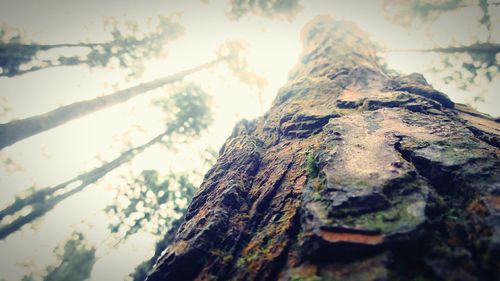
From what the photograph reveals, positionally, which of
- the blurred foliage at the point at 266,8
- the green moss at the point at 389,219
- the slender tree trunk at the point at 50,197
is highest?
the blurred foliage at the point at 266,8

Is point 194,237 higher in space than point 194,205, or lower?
lower

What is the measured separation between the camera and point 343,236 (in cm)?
430

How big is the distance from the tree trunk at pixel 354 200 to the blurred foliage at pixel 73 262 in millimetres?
15413

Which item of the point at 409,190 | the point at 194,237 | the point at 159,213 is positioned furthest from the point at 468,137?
the point at 159,213

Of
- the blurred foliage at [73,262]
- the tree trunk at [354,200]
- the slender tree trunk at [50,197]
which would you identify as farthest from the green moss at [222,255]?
the blurred foliage at [73,262]

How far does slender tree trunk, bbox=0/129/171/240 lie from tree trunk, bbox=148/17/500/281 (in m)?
10.7

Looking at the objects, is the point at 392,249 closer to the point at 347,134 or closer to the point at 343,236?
the point at 343,236

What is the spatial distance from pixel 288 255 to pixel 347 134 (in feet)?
11.1

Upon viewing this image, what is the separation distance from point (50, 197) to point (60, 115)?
5383 mm

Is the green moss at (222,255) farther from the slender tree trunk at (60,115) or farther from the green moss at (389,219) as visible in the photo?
the slender tree trunk at (60,115)

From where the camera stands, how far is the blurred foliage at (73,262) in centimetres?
1838

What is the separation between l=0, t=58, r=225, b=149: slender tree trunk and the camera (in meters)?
10.2

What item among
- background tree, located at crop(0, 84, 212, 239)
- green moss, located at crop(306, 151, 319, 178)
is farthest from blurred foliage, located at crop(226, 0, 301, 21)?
green moss, located at crop(306, 151, 319, 178)

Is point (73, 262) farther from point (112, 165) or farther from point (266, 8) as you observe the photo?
point (266, 8)
